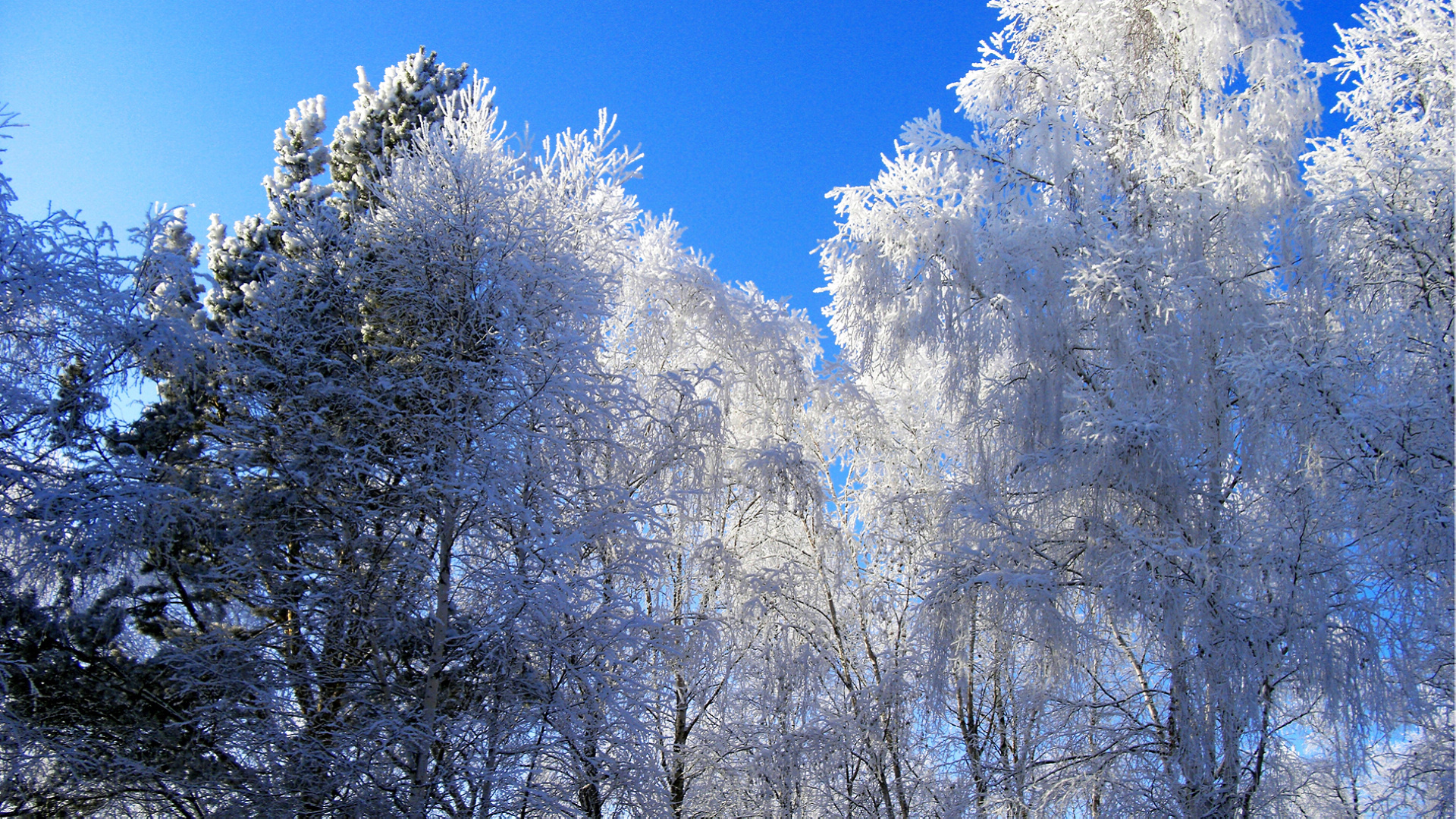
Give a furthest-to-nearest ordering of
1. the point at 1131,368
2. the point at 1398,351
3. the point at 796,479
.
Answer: the point at 796,479
the point at 1131,368
the point at 1398,351

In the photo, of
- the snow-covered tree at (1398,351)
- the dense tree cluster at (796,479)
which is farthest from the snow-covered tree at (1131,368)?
the snow-covered tree at (1398,351)

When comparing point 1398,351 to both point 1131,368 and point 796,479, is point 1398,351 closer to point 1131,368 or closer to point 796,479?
point 1131,368

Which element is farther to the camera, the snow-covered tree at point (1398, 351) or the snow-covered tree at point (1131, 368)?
the snow-covered tree at point (1131, 368)

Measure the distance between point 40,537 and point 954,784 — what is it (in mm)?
7551

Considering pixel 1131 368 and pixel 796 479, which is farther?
pixel 796 479

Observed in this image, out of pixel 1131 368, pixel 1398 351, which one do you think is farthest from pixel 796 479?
pixel 1398 351

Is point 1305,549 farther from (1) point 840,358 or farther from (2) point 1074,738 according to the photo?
(1) point 840,358

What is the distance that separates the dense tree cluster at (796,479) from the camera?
19.3ft

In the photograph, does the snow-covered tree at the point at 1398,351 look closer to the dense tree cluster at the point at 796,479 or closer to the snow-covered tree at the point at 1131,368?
the dense tree cluster at the point at 796,479

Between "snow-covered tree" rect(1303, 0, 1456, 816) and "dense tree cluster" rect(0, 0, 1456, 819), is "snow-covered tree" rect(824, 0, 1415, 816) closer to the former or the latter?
"dense tree cluster" rect(0, 0, 1456, 819)

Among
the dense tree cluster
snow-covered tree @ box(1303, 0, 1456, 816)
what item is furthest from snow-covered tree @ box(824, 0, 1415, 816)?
snow-covered tree @ box(1303, 0, 1456, 816)

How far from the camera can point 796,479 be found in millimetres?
8602

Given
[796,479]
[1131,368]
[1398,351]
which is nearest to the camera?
[1398,351]

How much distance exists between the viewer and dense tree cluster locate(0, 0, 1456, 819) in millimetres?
5891
